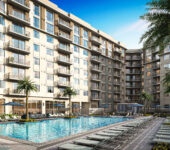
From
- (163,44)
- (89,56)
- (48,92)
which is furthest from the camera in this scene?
(89,56)

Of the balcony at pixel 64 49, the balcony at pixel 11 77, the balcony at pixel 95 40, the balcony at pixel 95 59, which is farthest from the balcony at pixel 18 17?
the balcony at pixel 95 59

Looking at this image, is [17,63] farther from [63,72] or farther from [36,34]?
[63,72]

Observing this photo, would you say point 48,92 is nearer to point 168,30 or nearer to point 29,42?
point 29,42

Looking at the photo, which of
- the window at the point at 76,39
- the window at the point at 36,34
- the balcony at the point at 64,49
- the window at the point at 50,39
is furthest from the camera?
the window at the point at 76,39

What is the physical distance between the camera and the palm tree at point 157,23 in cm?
1174

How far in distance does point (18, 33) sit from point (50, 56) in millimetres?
9244

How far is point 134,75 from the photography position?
8175 cm

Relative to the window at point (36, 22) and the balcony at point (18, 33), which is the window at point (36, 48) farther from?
the window at point (36, 22)

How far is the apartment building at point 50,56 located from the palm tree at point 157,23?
89.0 ft

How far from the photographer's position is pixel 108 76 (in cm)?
6241

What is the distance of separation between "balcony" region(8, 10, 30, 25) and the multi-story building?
55113mm

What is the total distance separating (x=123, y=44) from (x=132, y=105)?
33.1m

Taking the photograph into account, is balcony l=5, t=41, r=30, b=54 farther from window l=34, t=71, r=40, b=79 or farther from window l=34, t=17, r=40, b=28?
window l=34, t=17, r=40, b=28

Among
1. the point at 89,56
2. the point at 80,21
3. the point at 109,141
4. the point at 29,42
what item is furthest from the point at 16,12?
the point at 109,141
